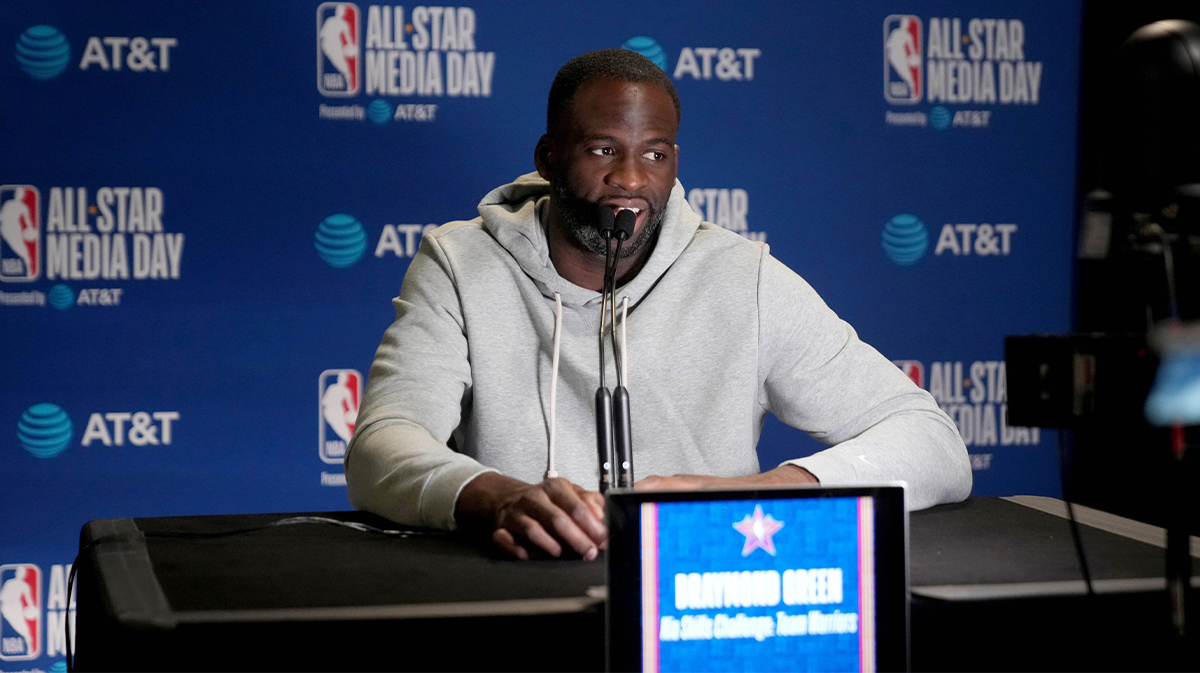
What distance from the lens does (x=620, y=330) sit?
5.29 feet

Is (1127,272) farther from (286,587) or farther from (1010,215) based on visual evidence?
(1010,215)

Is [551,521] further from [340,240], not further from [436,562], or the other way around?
[340,240]

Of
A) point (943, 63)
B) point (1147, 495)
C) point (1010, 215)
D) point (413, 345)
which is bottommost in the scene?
point (1147, 495)

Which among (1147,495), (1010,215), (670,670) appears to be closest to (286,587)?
(670,670)

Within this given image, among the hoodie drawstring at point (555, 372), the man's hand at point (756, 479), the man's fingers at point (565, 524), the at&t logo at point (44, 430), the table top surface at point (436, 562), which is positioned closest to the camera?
the table top surface at point (436, 562)

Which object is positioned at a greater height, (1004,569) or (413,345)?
(413,345)

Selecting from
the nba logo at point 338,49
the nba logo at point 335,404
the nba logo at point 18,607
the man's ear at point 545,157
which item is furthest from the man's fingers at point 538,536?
the nba logo at point 18,607

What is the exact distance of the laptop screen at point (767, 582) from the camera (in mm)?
730

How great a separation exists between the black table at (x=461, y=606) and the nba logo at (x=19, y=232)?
1.76 meters

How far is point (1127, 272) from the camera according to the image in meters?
0.72

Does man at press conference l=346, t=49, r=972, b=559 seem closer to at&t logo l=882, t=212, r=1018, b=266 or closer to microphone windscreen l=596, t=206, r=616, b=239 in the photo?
microphone windscreen l=596, t=206, r=616, b=239

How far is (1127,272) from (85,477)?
2502 mm

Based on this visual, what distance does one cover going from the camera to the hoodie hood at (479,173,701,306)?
1.64 meters

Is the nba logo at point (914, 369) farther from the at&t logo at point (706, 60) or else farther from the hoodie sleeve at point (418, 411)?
the hoodie sleeve at point (418, 411)
